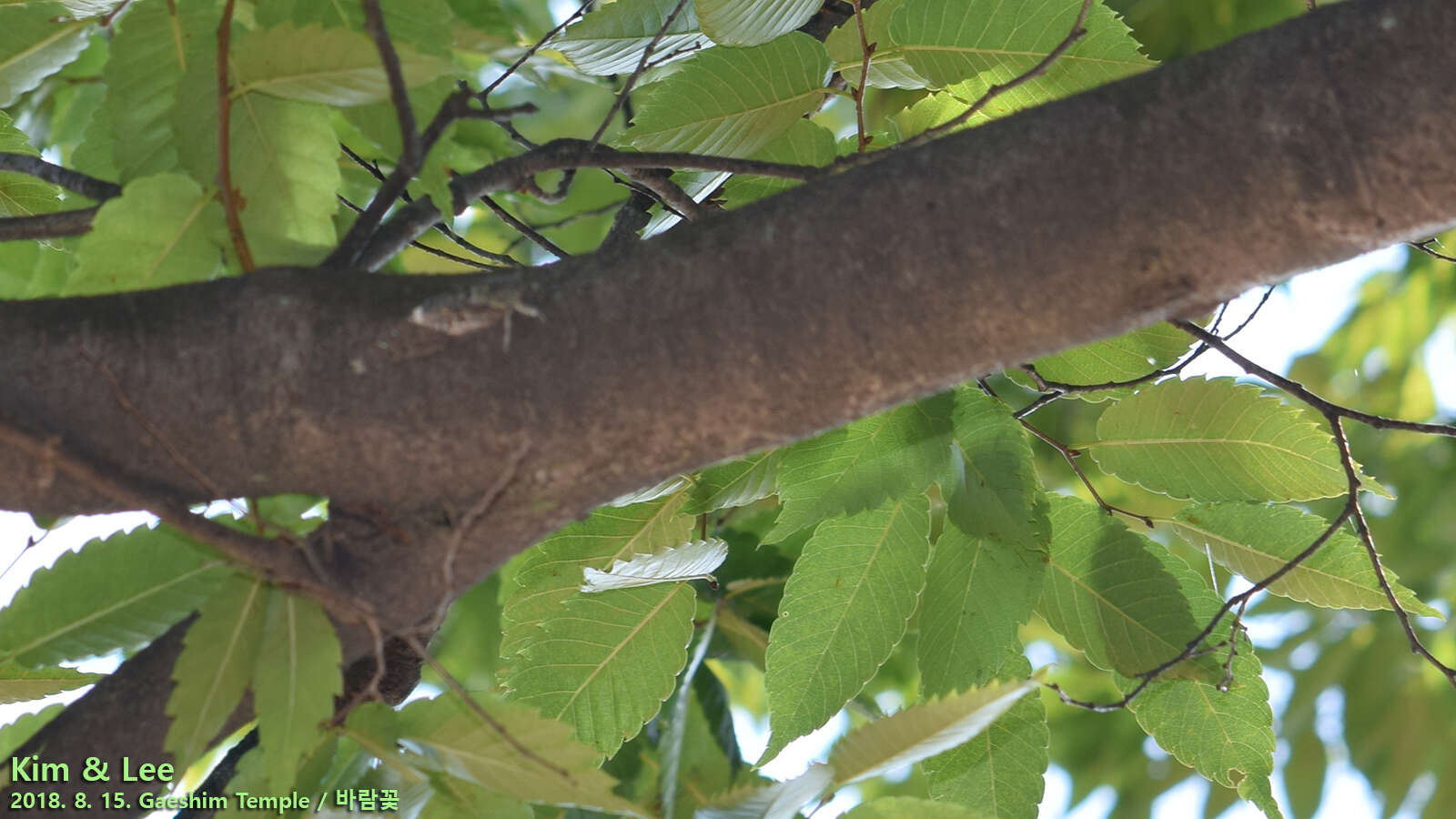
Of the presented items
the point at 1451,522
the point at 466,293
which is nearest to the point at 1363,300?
the point at 1451,522

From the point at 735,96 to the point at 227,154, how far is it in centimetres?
55

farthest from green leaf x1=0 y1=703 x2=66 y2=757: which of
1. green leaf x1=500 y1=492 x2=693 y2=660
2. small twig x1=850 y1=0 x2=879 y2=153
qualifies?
small twig x1=850 y1=0 x2=879 y2=153

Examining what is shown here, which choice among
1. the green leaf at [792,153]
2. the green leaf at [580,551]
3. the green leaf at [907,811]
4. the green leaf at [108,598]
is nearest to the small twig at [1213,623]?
the green leaf at [907,811]

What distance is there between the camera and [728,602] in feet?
5.87

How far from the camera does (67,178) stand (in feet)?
3.06

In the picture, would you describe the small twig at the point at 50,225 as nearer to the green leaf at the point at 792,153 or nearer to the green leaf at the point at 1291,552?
the green leaf at the point at 792,153

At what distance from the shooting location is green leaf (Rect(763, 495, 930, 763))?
1.17m

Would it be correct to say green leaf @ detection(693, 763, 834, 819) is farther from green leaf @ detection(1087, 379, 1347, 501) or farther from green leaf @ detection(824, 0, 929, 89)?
green leaf @ detection(824, 0, 929, 89)

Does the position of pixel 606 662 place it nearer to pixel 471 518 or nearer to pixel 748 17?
pixel 471 518

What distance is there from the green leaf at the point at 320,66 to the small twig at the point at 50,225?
0.19 meters

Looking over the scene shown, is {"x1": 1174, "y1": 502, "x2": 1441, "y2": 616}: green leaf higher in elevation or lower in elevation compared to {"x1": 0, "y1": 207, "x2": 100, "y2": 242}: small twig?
lower

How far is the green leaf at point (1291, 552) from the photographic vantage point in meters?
1.25

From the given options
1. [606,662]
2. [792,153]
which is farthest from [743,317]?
[606,662]

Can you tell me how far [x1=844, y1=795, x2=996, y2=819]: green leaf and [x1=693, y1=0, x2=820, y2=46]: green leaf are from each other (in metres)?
0.79
